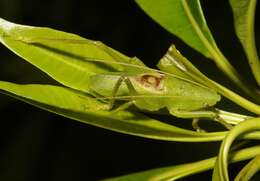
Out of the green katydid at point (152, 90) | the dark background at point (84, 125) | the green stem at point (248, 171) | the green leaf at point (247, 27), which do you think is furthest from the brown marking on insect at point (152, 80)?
the dark background at point (84, 125)

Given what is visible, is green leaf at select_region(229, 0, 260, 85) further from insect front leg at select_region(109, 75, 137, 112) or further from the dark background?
the dark background

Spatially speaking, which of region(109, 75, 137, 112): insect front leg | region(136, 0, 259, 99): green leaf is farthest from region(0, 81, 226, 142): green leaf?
region(136, 0, 259, 99): green leaf

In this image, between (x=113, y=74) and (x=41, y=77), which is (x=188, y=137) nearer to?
(x=113, y=74)

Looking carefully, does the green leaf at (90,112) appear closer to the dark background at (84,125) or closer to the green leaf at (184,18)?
the green leaf at (184,18)

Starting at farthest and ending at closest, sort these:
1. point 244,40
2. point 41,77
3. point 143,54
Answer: point 143,54
point 41,77
point 244,40

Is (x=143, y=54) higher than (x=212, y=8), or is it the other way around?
(x=212, y=8)

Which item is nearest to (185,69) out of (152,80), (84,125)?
(152,80)

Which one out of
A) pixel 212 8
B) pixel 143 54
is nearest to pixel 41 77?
pixel 143 54
